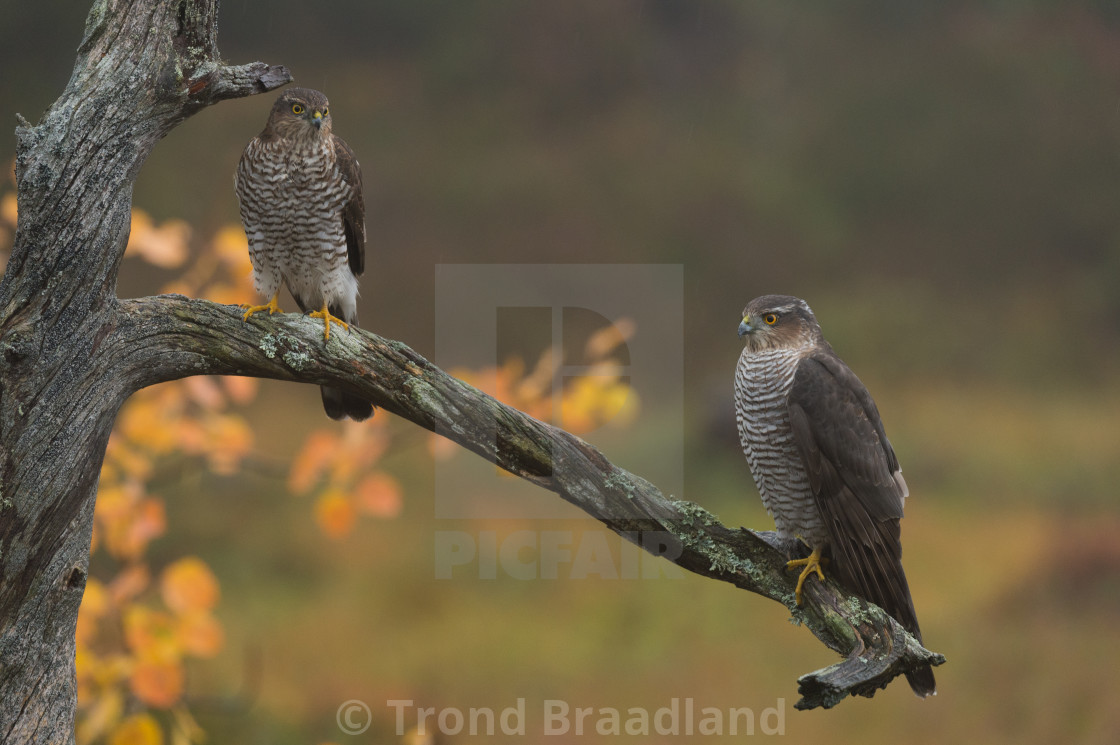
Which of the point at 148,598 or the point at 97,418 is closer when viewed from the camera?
the point at 97,418

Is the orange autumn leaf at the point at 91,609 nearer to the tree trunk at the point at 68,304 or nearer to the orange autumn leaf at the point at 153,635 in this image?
the orange autumn leaf at the point at 153,635

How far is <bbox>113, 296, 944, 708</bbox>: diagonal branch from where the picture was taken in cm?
185

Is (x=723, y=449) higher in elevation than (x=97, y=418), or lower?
higher

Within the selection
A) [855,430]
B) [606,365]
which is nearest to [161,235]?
[606,365]

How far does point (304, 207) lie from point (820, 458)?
1451mm

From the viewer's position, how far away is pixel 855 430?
86.0 inches

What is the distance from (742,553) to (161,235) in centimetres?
176

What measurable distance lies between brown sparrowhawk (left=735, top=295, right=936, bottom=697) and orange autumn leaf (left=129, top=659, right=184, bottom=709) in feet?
6.25

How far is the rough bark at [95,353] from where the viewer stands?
1701 millimetres

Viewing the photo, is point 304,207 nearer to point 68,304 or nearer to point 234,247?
point 234,247

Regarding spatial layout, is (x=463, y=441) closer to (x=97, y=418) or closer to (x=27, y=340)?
(x=97, y=418)

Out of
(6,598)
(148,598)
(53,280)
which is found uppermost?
(148,598)

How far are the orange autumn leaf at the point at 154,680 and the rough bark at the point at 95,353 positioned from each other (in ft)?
3.47

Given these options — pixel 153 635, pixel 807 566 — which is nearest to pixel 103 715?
Result: pixel 153 635
